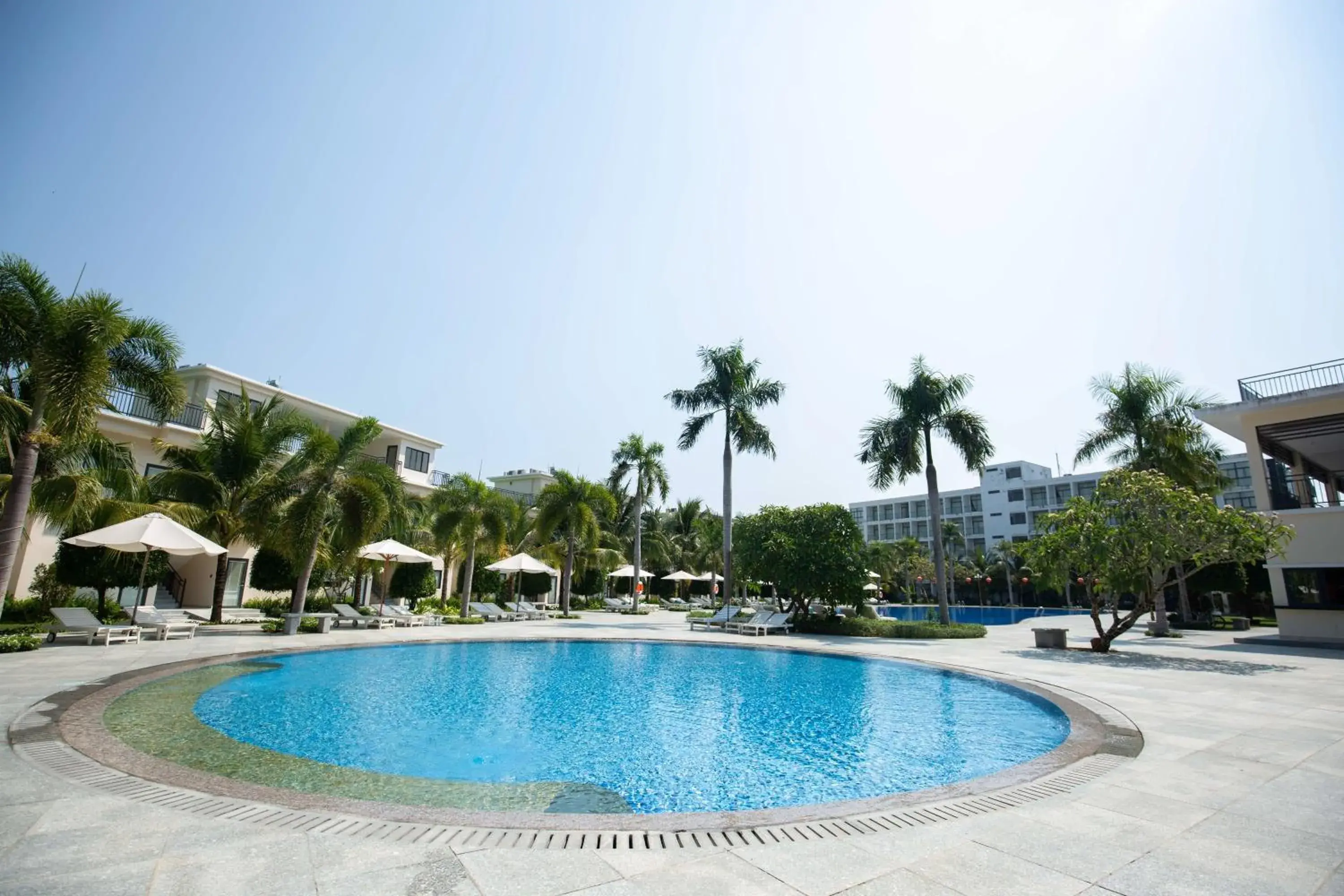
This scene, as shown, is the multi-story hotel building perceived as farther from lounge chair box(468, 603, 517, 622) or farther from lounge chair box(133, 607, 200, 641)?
lounge chair box(468, 603, 517, 622)

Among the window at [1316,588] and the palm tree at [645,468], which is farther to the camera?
the palm tree at [645,468]

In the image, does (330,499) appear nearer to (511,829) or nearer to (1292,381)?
(511,829)

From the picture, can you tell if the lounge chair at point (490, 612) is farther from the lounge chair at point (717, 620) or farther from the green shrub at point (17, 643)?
the green shrub at point (17, 643)

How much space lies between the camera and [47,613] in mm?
17656

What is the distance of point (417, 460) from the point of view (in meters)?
35.6

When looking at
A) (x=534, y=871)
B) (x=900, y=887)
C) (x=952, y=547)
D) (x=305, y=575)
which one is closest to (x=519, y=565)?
(x=305, y=575)

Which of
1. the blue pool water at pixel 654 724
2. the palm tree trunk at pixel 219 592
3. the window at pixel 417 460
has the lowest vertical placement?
the blue pool water at pixel 654 724

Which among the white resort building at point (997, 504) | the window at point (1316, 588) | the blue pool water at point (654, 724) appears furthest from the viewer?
the white resort building at point (997, 504)

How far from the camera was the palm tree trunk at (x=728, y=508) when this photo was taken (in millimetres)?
25125

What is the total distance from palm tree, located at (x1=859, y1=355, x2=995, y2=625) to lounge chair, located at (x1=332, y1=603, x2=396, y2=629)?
1825 centimetres

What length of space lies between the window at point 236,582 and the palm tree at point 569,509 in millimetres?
12017

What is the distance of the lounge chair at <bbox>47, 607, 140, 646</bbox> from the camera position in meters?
13.2

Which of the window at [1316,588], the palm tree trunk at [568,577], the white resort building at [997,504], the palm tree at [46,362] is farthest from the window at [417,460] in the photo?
the white resort building at [997,504]

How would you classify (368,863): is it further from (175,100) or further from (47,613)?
(47,613)
